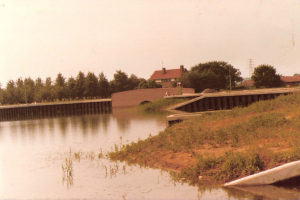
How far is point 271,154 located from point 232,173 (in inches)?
48.5

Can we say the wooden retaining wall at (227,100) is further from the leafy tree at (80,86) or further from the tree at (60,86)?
the tree at (60,86)

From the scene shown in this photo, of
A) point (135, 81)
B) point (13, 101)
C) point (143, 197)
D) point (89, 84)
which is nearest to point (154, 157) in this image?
point (143, 197)

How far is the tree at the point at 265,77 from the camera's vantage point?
295 feet

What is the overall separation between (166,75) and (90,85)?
3594 cm

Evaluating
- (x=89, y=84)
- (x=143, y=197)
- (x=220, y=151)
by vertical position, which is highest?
(x=89, y=84)

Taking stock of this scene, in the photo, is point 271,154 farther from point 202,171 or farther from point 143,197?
point 143,197

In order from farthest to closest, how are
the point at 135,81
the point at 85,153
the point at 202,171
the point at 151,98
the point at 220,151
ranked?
the point at 135,81 → the point at 151,98 → the point at 85,153 → the point at 220,151 → the point at 202,171

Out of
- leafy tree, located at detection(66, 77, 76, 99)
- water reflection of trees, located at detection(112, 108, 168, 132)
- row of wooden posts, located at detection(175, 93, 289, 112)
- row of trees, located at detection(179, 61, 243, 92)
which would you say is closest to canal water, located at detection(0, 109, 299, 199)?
water reflection of trees, located at detection(112, 108, 168, 132)

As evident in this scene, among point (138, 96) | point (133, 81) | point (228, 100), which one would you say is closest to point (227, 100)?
point (228, 100)

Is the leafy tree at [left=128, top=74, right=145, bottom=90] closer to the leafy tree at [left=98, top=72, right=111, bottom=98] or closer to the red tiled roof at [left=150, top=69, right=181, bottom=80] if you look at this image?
the leafy tree at [left=98, top=72, right=111, bottom=98]

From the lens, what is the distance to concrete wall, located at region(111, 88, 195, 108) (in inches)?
2685

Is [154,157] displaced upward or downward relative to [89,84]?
downward

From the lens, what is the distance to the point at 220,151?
39.0 feet

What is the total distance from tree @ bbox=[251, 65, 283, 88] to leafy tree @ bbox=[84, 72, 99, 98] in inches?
1519
